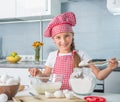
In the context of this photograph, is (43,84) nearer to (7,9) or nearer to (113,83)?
(113,83)

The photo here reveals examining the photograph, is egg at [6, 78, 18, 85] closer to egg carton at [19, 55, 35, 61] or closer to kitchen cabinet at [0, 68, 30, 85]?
kitchen cabinet at [0, 68, 30, 85]

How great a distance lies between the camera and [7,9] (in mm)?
2684

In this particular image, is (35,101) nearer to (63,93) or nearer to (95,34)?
(63,93)

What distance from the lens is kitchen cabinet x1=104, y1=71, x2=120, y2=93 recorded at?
2014mm

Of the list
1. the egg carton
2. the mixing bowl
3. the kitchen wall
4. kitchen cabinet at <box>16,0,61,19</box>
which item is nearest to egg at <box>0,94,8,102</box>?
the mixing bowl

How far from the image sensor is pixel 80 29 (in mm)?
2715

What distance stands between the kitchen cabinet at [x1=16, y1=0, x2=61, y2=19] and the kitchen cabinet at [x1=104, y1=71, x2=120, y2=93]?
3.07ft

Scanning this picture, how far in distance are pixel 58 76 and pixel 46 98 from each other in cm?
17

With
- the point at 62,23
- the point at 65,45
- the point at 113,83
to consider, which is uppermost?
the point at 62,23

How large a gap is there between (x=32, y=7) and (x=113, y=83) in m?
1.17

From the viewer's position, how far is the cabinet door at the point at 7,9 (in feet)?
8.73

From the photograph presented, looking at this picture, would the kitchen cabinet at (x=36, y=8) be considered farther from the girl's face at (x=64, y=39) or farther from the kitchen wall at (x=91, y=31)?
the girl's face at (x=64, y=39)

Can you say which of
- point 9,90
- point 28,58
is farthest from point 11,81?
point 28,58

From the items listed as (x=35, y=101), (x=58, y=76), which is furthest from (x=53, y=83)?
(x=35, y=101)
